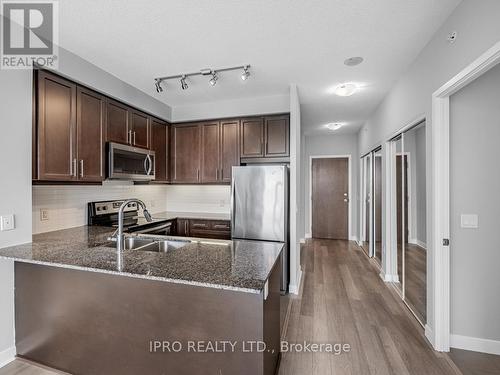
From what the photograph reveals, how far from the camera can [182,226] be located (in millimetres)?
3805

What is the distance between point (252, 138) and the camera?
364 cm

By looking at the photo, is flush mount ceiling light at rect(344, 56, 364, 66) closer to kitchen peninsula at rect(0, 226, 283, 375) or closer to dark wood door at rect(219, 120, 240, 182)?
dark wood door at rect(219, 120, 240, 182)

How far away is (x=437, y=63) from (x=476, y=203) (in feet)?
3.88

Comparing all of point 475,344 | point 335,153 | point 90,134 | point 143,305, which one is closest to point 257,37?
point 90,134

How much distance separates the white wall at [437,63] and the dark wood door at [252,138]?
5.55ft

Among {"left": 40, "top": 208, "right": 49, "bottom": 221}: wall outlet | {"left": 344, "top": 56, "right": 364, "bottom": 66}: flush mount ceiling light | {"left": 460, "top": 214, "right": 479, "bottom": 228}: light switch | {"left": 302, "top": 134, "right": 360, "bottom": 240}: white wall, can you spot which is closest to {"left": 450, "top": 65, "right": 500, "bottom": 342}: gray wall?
{"left": 460, "top": 214, "right": 479, "bottom": 228}: light switch

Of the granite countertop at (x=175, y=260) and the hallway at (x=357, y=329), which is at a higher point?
the granite countertop at (x=175, y=260)

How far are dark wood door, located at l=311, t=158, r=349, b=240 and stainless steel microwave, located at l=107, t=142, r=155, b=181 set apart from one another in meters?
4.28

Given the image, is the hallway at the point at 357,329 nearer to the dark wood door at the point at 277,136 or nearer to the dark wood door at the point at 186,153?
the dark wood door at the point at 277,136

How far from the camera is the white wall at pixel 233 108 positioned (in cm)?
354

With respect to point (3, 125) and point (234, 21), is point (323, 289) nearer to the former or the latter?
point (234, 21)

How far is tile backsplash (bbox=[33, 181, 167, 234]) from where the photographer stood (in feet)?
8.31

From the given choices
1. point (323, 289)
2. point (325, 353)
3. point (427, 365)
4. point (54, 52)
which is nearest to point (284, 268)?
point (323, 289)

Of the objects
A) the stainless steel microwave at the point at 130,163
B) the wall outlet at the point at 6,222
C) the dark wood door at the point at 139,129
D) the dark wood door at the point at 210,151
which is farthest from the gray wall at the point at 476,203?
the wall outlet at the point at 6,222
